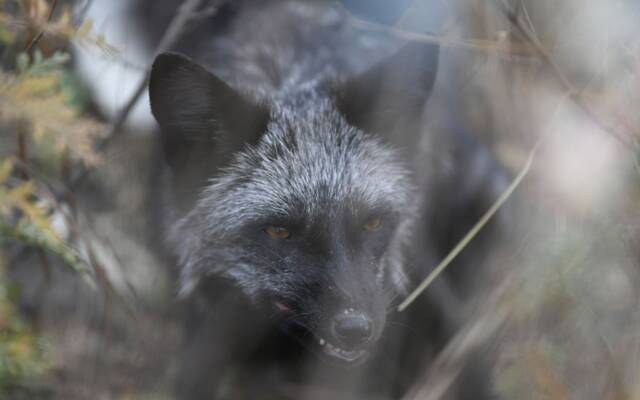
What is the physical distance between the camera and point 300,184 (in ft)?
8.70

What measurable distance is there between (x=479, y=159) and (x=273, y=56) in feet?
3.63

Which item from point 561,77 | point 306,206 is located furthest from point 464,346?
point 561,77

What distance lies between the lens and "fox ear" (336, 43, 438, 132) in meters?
2.68

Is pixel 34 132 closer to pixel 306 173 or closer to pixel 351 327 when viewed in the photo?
pixel 306 173

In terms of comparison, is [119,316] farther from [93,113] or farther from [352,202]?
[352,202]

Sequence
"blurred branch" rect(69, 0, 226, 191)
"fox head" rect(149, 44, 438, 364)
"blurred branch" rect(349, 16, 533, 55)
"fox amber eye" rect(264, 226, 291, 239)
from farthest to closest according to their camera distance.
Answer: "blurred branch" rect(69, 0, 226, 191)
"blurred branch" rect(349, 16, 533, 55)
"fox amber eye" rect(264, 226, 291, 239)
"fox head" rect(149, 44, 438, 364)

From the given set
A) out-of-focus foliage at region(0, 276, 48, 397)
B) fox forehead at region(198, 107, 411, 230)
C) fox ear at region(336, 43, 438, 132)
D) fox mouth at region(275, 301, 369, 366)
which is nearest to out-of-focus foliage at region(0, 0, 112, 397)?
out-of-focus foliage at region(0, 276, 48, 397)

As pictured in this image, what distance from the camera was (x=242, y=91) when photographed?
2705 mm

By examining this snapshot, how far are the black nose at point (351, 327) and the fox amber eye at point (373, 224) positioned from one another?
411 millimetres

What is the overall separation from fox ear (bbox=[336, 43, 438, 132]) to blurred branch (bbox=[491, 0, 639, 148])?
33 centimetres

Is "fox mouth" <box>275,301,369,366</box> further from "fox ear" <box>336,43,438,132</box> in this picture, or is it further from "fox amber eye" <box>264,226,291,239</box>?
"fox ear" <box>336,43,438,132</box>

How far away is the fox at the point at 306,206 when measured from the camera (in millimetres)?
2535

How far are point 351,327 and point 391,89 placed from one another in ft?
2.98

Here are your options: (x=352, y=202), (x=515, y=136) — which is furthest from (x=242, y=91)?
A: (x=515, y=136)
